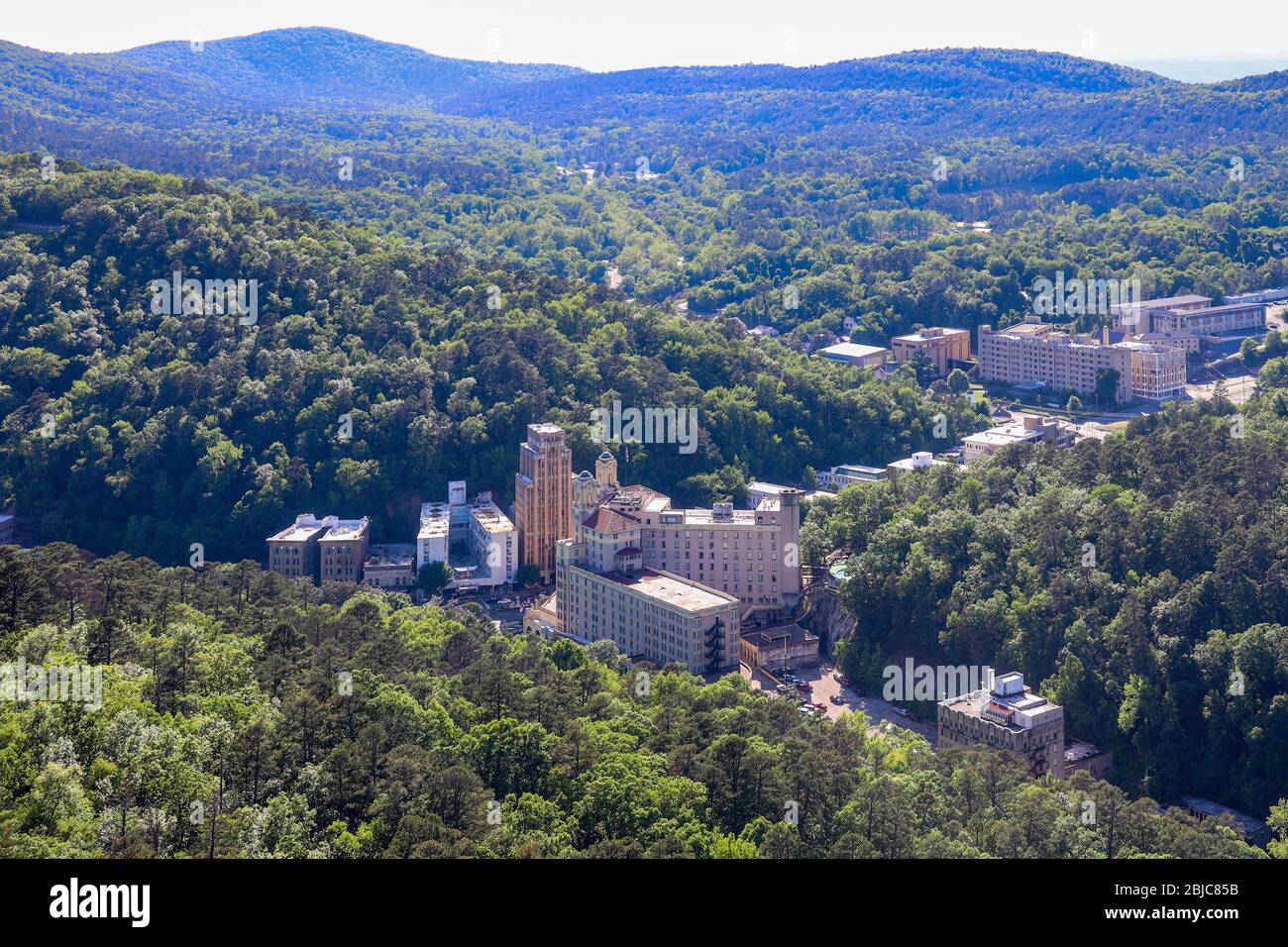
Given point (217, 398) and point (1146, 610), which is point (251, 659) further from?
point (217, 398)

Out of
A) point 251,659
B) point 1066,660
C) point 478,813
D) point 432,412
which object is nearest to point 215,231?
point 432,412

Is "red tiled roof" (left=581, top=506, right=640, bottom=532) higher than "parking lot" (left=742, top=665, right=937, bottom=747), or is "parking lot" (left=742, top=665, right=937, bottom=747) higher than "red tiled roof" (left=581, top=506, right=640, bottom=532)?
"red tiled roof" (left=581, top=506, right=640, bottom=532)

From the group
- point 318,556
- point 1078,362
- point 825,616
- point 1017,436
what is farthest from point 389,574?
point 1078,362

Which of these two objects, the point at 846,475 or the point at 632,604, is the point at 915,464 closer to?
the point at 846,475

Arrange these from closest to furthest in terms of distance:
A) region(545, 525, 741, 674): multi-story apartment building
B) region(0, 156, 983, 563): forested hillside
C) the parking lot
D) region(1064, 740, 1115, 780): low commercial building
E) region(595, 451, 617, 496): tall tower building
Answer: region(1064, 740, 1115, 780): low commercial building < the parking lot < region(545, 525, 741, 674): multi-story apartment building < region(595, 451, 617, 496): tall tower building < region(0, 156, 983, 563): forested hillside

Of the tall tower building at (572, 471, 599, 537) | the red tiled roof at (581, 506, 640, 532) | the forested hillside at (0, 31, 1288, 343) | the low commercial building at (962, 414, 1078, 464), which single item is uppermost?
the forested hillside at (0, 31, 1288, 343)

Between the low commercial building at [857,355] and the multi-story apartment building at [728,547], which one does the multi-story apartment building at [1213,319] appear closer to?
the low commercial building at [857,355]

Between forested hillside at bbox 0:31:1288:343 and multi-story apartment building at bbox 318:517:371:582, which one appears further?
forested hillside at bbox 0:31:1288:343

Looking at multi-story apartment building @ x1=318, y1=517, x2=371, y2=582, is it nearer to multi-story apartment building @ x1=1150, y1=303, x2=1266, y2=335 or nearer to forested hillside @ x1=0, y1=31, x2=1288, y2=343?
forested hillside @ x1=0, y1=31, x2=1288, y2=343

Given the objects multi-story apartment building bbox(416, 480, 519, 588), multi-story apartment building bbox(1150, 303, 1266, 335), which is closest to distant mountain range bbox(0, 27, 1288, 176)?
multi-story apartment building bbox(1150, 303, 1266, 335)
